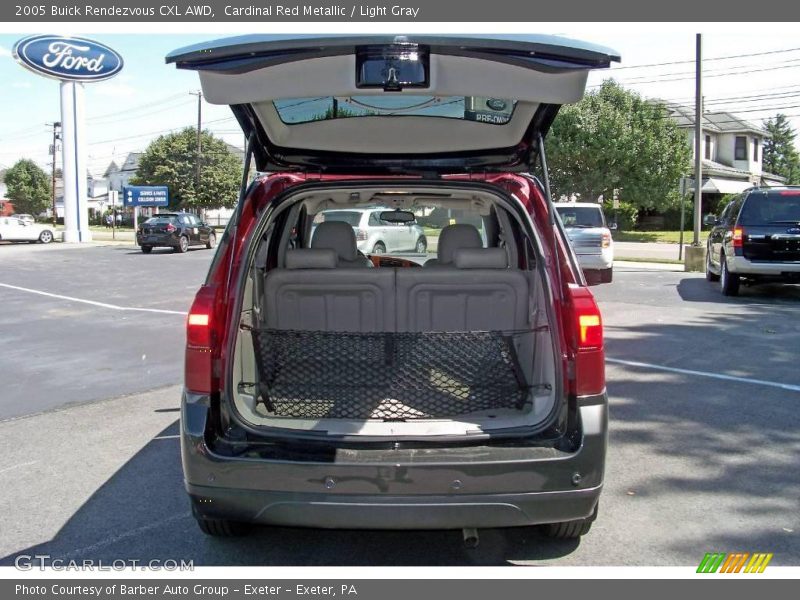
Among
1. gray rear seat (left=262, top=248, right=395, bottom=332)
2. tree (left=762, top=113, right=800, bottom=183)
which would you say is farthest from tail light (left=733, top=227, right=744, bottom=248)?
tree (left=762, top=113, right=800, bottom=183)

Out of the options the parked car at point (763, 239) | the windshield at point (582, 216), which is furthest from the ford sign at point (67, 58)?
the parked car at point (763, 239)

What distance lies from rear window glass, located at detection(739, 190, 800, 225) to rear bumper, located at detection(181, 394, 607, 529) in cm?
1080

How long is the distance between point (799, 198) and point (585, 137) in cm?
2288

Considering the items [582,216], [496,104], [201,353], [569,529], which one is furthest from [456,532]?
[582,216]

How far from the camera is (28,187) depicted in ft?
243

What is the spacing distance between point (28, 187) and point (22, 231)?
44.9m

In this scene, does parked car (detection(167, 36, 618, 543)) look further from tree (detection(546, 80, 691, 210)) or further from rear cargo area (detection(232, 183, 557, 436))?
tree (detection(546, 80, 691, 210))

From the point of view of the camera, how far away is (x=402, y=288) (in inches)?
171

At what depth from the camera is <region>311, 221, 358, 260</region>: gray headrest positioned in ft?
16.2

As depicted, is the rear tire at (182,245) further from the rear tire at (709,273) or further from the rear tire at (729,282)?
the rear tire at (729,282)

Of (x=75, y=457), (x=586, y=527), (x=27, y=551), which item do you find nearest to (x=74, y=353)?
(x=75, y=457)

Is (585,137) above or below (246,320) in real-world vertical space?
above

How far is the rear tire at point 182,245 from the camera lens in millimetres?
26953

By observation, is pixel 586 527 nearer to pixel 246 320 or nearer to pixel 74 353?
pixel 246 320
